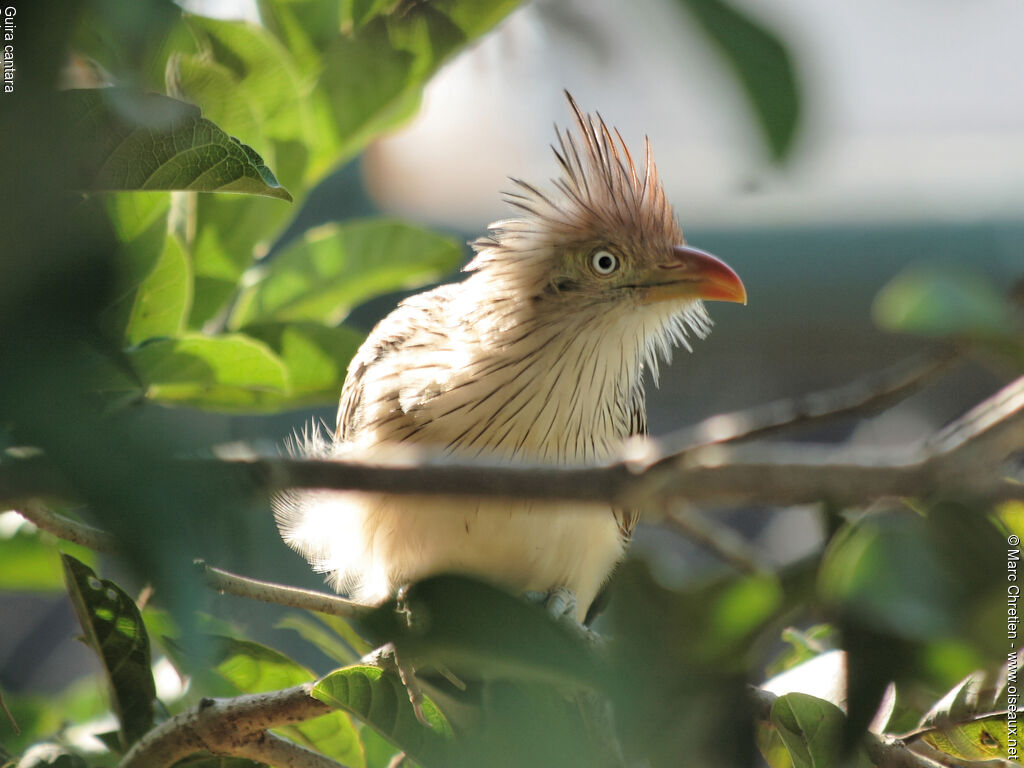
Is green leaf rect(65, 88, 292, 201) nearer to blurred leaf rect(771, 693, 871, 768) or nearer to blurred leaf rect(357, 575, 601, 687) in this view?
blurred leaf rect(357, 575, 601, 687)

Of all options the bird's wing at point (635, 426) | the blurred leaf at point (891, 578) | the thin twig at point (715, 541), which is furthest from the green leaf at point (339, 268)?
the blurred leaf at point (891, 578)

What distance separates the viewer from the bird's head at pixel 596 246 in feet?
8.27

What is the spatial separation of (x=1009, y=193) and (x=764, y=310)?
7.71ft

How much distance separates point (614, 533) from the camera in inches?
104

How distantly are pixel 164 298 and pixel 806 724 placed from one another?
3.72 feet

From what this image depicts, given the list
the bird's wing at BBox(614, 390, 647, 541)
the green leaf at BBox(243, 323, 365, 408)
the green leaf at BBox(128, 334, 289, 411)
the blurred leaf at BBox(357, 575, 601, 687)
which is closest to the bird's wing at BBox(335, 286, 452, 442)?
the green leaf at BBox(243, 323, 365, 408)

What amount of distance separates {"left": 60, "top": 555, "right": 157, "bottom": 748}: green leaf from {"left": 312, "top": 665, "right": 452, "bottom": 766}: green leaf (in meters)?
0.37

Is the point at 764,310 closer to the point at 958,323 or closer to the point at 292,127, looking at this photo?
the point at 292,127

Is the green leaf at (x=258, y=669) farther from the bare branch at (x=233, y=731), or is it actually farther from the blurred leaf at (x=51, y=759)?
the blurred leaf at (x=51, y=759)

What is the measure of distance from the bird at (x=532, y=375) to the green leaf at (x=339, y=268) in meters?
0.31

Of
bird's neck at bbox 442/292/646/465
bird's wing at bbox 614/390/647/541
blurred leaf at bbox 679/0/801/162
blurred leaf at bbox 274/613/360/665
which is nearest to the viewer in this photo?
blurred leaf at bbox 679/0/801/162

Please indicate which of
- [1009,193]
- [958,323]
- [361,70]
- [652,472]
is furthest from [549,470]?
[1009,193]

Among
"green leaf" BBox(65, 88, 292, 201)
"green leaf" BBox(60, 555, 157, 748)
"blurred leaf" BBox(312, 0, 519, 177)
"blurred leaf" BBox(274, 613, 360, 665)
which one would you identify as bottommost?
"blurred leaf" BBox(274, 613, 360, 665)

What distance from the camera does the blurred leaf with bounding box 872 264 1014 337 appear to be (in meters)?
0.84
